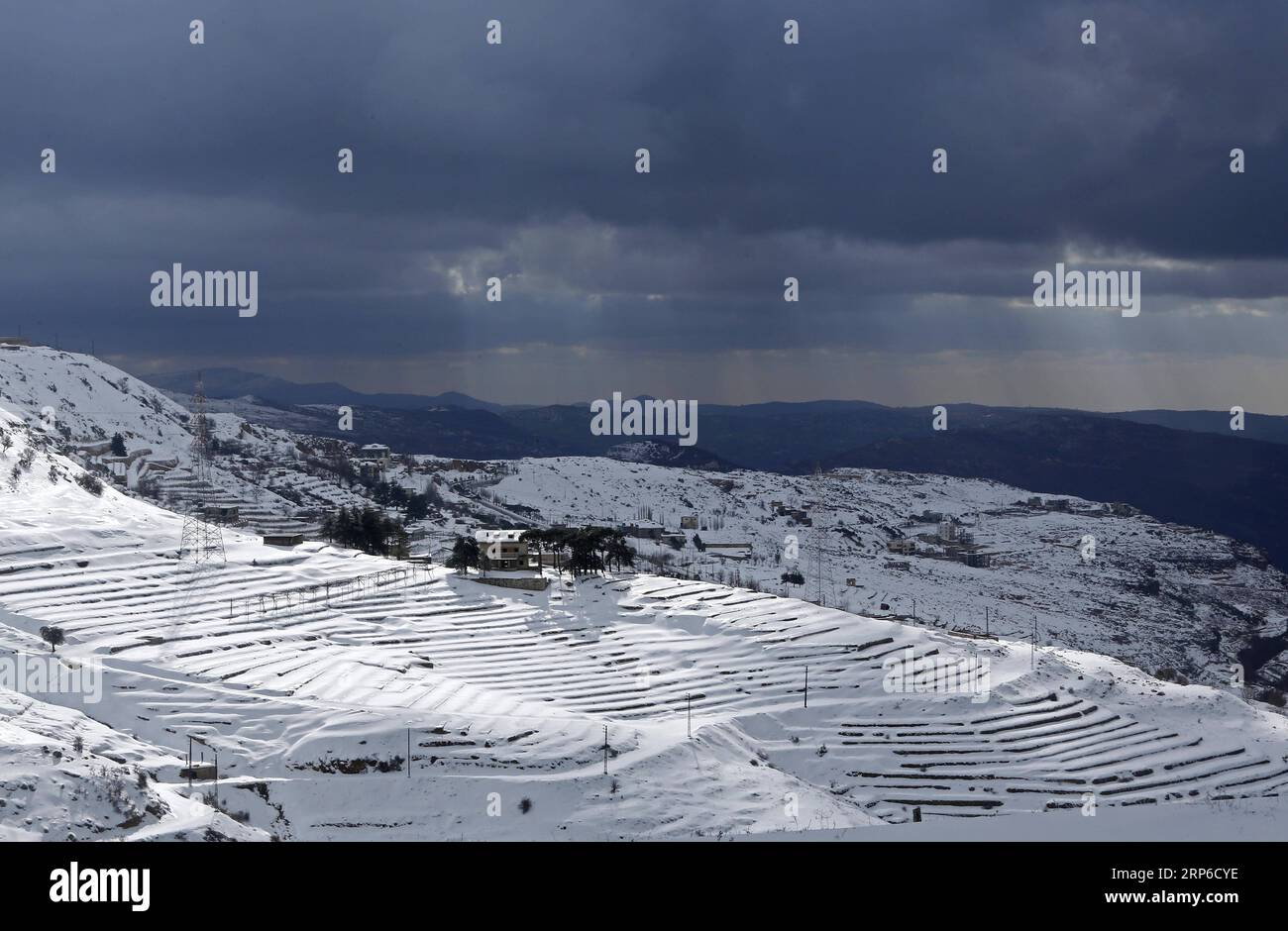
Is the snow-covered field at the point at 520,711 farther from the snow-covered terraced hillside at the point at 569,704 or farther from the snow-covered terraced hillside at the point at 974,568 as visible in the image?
the snow-covered terraced hillside at the point at 974,568

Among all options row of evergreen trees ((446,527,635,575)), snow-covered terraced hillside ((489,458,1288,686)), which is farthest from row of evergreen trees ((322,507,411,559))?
snow-covered terraced hillside ((489,458,1288,686))

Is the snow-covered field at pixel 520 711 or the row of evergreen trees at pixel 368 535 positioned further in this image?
the row of evergreen trees at pixel 368 535

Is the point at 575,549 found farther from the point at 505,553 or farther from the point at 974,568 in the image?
the point at 974,568

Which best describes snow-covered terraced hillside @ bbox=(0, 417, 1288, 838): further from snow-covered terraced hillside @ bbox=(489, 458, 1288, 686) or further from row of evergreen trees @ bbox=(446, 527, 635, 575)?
snow-covered terraced hillside @ bbox=(489, 458, 1288, 686)

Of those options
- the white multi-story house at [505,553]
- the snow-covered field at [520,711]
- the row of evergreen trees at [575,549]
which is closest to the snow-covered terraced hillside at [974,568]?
the row of evergreen trees at [575,549]

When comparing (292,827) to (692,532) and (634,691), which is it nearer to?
(634,691)

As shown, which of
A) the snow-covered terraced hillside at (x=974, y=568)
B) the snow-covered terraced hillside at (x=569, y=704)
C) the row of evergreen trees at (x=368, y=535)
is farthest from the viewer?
the snow-covered terraced hillside at (x=974, y=568)
